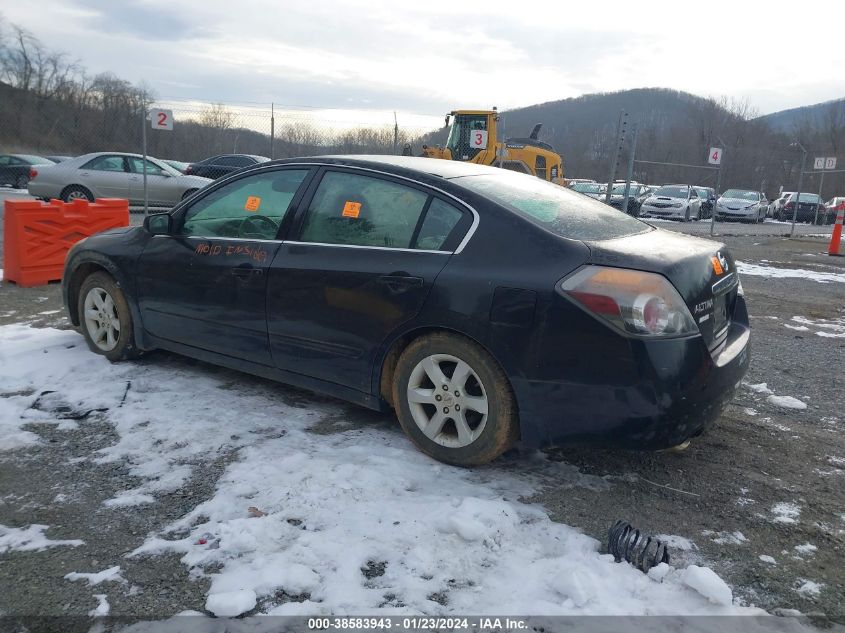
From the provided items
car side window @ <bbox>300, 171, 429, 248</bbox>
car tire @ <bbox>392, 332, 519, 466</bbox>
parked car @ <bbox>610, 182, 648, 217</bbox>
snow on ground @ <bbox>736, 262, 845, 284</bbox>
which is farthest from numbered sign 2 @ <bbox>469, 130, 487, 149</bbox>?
car tire @ <bbox>392, 332, 519, 466</bbox>

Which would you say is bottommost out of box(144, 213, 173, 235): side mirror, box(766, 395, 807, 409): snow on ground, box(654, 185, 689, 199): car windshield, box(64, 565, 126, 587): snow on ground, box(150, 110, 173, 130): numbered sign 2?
box(64, 565, 126, 587): snow on ground

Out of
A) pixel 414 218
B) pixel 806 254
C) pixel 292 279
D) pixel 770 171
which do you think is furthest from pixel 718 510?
pixel 770 171

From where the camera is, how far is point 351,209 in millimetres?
3730

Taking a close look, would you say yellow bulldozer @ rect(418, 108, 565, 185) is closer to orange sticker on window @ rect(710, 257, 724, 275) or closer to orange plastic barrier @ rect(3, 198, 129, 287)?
orange plastic barrier @ rect(3, 198, 129, 287)

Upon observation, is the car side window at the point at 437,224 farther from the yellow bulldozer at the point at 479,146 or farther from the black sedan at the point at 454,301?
the yellow bulldozer at the point at 479,146

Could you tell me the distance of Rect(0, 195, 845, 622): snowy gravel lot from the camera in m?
2.35

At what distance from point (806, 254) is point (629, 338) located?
49.7ft

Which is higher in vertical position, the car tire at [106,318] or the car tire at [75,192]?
the car tire at [75,192]

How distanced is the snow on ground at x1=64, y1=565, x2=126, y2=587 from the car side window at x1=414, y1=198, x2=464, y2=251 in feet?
6.44

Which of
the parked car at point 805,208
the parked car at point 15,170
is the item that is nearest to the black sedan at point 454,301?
the parked car at point 15,170

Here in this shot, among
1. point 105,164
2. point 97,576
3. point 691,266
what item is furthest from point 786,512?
point 105,164

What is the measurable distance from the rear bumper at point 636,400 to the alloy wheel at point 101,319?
3.18 metres

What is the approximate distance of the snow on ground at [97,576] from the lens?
2.39 meters

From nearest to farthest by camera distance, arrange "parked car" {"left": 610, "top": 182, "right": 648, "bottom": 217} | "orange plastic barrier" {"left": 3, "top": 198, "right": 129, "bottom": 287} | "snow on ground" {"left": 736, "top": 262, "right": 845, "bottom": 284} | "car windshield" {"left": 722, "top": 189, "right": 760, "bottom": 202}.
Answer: "orange plastic barrier" {"left": 3, "top": 198, "right": 129, "bottom": 287}
"snow on ground" {"left": 736, "top": 262, "right": 845, "bottom": 284}
"parked car" {"left": 610, "top": 182, "right": 648, "bottom": 217}
"car windshield" {"left": 722, "top": 189, "right": 760, "bottom": 202}
